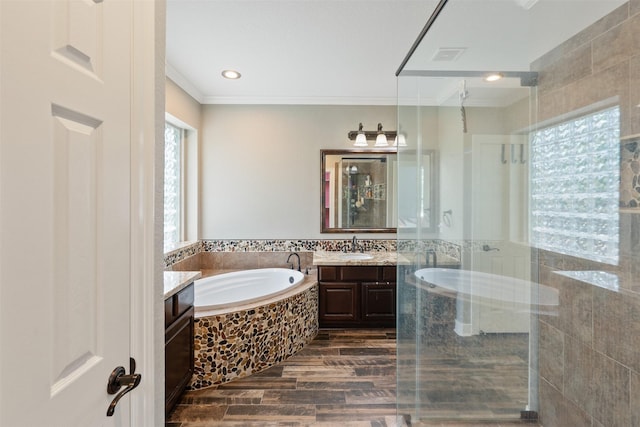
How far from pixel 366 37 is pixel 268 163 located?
6.19 feet

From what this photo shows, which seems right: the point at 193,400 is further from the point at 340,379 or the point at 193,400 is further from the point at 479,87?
the point at 479,87

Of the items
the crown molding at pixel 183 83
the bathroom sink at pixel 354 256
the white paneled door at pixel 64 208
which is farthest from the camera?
the bathroom sink at pixel 354 256

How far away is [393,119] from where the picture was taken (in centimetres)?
385

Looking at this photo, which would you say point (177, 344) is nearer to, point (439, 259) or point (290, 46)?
point (439, 259)

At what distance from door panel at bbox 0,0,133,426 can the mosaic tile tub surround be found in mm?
1511

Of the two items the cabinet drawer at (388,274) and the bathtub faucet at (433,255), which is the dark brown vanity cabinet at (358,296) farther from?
the bathtub faucet at (433,255)

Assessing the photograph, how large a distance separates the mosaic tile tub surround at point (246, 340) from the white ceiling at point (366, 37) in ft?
7.14

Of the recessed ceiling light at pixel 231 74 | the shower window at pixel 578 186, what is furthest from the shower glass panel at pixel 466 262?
the recessed ceiling light at pixel 231 74

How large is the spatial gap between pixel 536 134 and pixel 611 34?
1.90 feet

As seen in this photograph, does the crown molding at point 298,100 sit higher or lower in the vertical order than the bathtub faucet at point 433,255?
higher

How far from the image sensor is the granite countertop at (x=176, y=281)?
1.89m

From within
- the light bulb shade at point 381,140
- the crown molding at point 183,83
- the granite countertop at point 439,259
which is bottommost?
the granite countertop at point 439,259

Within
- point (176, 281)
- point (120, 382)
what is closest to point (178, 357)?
point (176, 281)

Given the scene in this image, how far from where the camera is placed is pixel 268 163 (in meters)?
3.80
